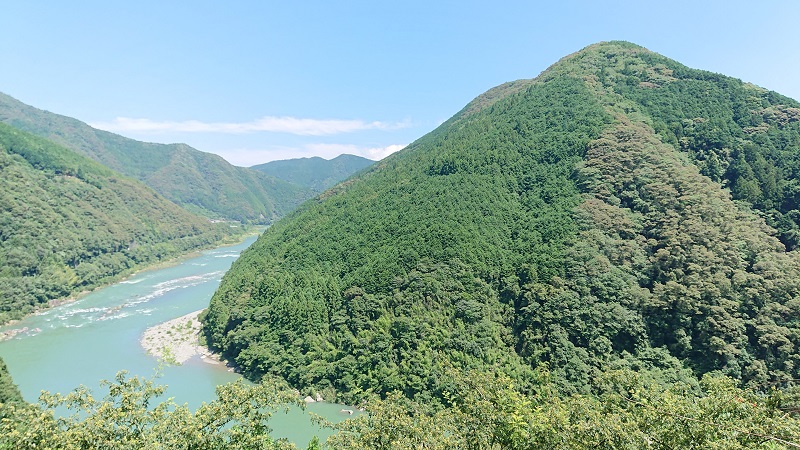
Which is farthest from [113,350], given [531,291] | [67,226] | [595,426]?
[595,426]

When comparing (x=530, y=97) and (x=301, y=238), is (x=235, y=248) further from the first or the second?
(x=530, y=97)

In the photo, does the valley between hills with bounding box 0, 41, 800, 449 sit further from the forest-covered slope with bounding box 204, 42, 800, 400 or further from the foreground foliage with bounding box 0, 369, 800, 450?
the forest-covered slope with bounding box 204, 42, 800, 400

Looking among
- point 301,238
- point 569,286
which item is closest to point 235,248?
point 301,238

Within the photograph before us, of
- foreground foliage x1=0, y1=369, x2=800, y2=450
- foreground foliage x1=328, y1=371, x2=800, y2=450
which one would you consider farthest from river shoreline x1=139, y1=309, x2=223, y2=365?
foreground foliage x1=328, y1=371, x2=800, y2=450

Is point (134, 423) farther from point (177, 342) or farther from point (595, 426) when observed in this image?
point (177, 342)

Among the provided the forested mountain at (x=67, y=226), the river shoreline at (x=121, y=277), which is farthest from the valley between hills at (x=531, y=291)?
the river shoreline at (x=121, y=277)
